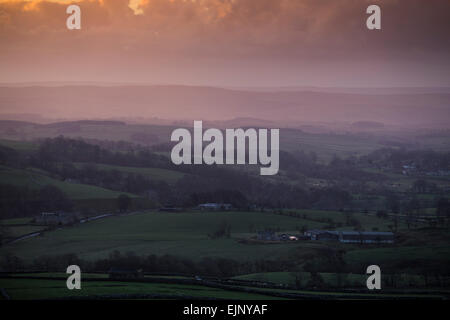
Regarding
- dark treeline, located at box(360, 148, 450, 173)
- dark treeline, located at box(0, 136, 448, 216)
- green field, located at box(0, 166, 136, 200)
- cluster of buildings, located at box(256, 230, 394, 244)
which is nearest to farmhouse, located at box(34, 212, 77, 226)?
dark treeline, located at box(0, 136, 448, 216)

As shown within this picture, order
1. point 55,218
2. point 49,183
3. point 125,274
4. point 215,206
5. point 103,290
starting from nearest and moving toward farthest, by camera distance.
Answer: point 103,290, point 125,274, point 55,218, point 215,206, point 49,183

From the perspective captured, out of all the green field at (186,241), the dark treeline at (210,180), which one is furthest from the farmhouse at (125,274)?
the dark treeline at (210,180)

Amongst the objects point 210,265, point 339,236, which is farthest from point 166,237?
point 339,236

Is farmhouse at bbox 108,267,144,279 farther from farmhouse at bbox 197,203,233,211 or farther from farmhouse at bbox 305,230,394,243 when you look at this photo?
farmhouse at bbox 197,203,233,211

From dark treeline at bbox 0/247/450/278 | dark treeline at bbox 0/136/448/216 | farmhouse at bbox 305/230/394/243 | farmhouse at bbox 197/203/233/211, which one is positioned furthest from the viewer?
dark treeline at bbox 0/136/448/216

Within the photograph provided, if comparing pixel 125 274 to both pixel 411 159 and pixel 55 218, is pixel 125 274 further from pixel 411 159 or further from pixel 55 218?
pixel 411 159

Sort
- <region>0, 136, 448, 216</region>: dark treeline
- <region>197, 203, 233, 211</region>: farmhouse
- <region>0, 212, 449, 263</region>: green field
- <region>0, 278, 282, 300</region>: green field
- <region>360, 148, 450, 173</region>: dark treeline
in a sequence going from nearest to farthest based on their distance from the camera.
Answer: <region>0, 278, 282, 300</region>: green field < <region>0, 212, 449, 263</region>: green field < <region>197, 203, 233, 211</region>: farmhouse < <region>0, 136, 448, 216</region>: dark treeline < <region>360, 148, 450, 173</region>: dark treeline

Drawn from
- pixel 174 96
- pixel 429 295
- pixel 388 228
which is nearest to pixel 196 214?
pixel 388 228
